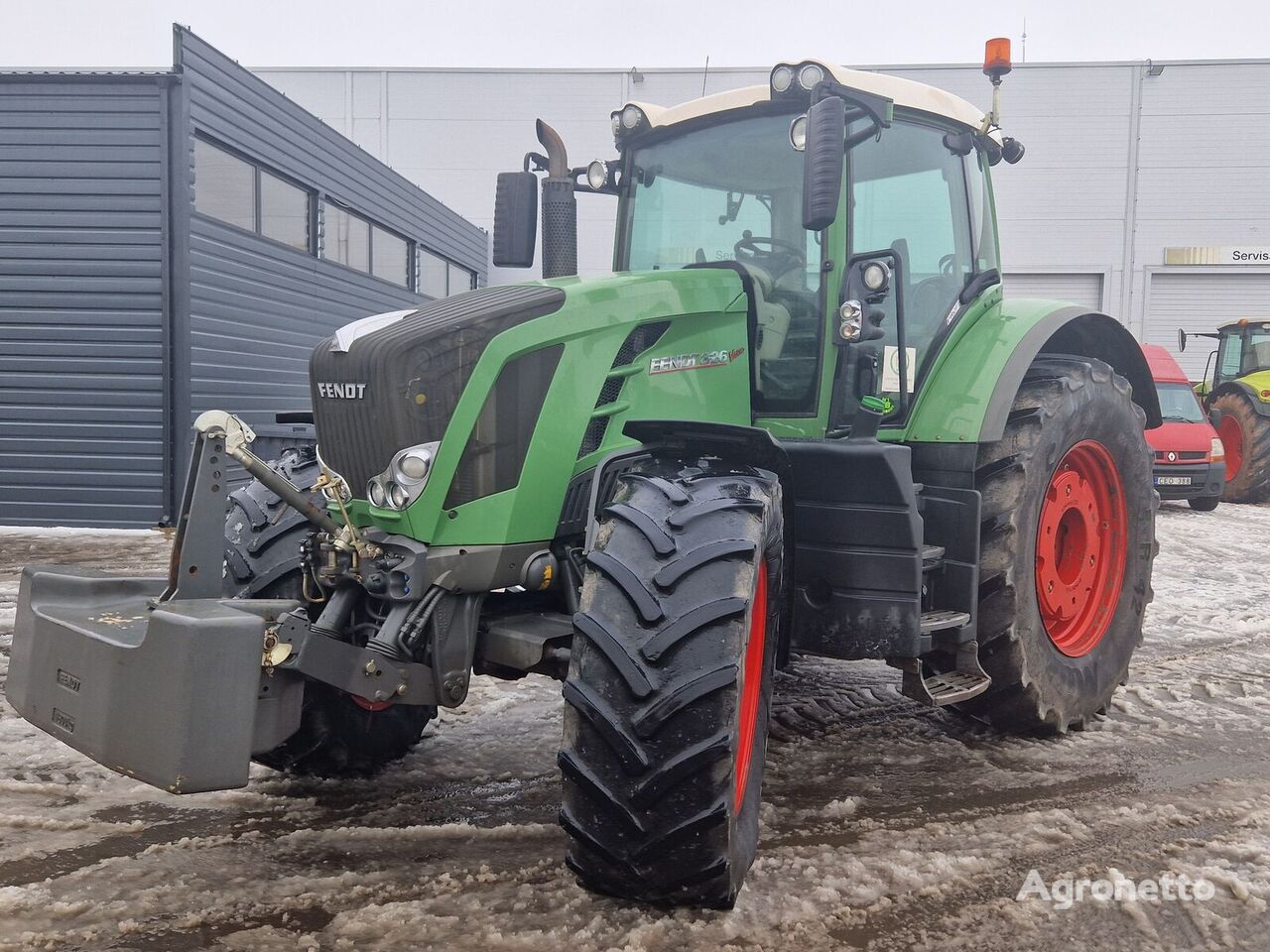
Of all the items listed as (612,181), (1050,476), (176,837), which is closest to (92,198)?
(612,181)

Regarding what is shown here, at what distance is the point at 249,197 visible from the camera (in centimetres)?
1117

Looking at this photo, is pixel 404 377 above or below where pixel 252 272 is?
below

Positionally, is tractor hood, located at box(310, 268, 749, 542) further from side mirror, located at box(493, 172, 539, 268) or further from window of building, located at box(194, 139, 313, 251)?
window of building, located at box(194, 139, 313, 251)

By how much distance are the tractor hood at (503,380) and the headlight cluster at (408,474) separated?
0.07 ft

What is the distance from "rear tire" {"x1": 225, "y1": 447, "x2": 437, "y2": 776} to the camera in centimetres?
343

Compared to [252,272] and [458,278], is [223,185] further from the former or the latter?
[458,278]

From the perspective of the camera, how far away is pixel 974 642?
362 cm

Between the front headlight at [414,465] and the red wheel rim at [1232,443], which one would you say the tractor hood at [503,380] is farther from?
the red wheel rim at [1232,443]

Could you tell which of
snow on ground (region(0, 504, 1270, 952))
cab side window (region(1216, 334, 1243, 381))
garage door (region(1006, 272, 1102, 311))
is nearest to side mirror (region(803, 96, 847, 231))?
snow on ground (region(0, 504, 1270, 952))

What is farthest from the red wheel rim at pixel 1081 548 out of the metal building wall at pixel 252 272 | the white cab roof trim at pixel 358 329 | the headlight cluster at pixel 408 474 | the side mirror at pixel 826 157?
the metal building wall at pixel 252 272

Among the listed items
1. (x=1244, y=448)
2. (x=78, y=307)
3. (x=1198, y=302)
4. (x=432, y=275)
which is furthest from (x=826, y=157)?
(x=1198, y=302)

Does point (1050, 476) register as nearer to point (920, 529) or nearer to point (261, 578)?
point (920, 529)

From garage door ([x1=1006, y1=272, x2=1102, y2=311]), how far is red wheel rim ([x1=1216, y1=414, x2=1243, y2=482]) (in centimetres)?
810

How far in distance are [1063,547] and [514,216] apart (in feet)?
8.19
